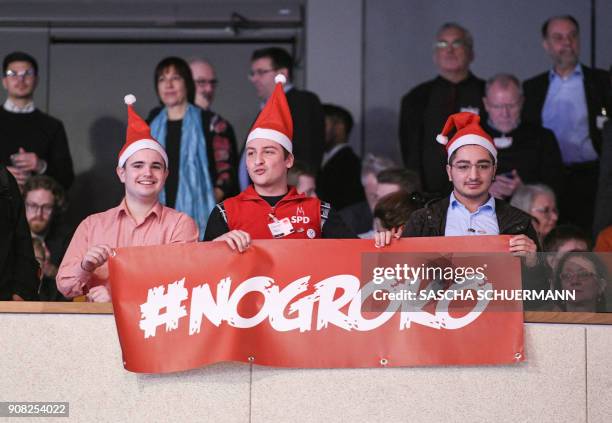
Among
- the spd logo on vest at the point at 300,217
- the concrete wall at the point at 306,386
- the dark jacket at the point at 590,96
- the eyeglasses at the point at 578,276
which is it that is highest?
the dark jacket at the point at 590,96

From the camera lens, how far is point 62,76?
30.6 ft

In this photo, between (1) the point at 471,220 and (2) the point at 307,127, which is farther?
(2) the point at 307,127

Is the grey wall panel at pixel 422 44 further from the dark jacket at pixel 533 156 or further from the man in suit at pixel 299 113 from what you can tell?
the dark jacket at pixel 533 156

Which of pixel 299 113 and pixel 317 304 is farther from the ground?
pixel 299 113

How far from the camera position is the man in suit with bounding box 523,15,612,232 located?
7535 millimetres

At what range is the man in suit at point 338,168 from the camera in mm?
7660

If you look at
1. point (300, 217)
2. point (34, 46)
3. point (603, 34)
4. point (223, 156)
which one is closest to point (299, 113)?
point (223, 156)

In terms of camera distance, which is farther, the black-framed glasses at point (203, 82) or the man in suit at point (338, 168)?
the black-framed glasses at point (203, 82)

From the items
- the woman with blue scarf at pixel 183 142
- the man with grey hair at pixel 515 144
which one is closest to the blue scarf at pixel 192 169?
the woman with blue scarf at pixel 183 142

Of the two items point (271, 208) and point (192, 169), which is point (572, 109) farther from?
point (271, 208)

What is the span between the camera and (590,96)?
301 inches

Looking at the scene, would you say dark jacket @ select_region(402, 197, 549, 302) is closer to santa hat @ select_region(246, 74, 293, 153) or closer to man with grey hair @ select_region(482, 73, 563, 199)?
santa hat @ select_region(246, 74, 293, 153)

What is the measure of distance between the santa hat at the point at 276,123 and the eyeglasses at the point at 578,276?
152 centimetres

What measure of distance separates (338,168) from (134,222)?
296 cm
